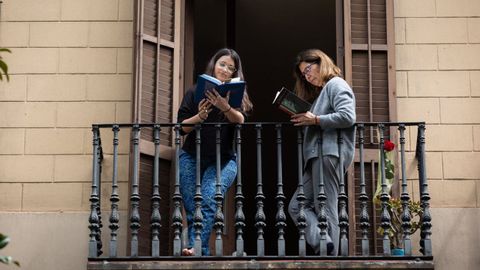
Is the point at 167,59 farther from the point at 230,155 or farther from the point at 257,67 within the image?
the point at 257,67

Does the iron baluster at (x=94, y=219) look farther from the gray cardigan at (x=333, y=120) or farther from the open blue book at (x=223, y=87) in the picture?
the gray cardigan at (x=333, y=120)

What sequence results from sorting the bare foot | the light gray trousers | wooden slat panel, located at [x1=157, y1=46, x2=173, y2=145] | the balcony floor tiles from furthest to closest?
wooden slat panel, located at [x1=157, y1=46, x2=173, y2=145] < the light gray trousers < the bare foot < the balcony floor tiles

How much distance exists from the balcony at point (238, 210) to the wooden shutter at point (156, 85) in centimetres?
1

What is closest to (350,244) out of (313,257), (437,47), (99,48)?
(313,257)

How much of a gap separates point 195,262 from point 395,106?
6.83 ft

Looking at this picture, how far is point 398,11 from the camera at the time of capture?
388 inches

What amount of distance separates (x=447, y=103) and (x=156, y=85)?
2.24m

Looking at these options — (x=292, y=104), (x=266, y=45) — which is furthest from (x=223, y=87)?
(x=266, y=45)

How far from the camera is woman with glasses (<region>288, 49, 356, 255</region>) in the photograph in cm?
847

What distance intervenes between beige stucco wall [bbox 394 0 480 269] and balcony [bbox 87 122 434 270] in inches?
8.0

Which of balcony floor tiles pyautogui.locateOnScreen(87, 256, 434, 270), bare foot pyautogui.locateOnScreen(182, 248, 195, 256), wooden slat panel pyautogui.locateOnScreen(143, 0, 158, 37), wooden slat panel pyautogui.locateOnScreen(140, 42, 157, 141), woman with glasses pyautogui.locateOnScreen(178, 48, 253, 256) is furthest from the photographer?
wooden slat panel pyautogui.locateOnScreen(143, 0, 158, 37)

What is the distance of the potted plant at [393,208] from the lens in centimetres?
873

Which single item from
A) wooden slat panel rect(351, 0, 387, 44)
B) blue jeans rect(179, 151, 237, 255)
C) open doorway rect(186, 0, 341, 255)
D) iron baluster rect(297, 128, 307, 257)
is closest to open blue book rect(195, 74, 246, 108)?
blue jeans rect(179, 151, 237, 255)

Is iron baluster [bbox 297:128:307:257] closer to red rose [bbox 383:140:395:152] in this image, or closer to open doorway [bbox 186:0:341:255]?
red rose [bbox 383:140:395:152]
